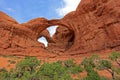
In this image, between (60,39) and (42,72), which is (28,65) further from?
(60,39)

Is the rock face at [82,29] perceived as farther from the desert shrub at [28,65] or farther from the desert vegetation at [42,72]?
the desert shrub at [28,65]

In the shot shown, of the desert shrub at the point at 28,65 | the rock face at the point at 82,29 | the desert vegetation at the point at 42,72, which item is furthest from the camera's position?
the rock face at the point at 82,29

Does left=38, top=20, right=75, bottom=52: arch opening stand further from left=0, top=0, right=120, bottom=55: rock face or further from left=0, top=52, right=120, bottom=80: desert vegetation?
left=0, top=52, right=120, bottom=80: desert vegetation

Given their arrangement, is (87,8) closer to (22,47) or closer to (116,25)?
(116,25)

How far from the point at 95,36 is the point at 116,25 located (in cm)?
385

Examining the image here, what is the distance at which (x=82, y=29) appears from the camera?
34312mm

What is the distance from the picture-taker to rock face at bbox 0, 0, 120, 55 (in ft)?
97.1

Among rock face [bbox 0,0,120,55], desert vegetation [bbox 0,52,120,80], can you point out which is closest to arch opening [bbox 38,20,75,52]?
rock face [bbox 0,0,120,55]

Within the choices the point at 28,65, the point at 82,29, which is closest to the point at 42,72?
the point at 28,65

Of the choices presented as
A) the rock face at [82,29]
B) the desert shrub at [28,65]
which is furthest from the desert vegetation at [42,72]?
the rock face at [82,29]

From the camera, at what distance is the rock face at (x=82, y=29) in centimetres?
2959

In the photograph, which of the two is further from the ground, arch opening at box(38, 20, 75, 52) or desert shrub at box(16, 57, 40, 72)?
arch opening at box(38, 20, 75, 52)

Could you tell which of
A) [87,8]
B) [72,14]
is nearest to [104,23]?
[87,8]

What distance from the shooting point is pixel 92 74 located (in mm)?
13648
